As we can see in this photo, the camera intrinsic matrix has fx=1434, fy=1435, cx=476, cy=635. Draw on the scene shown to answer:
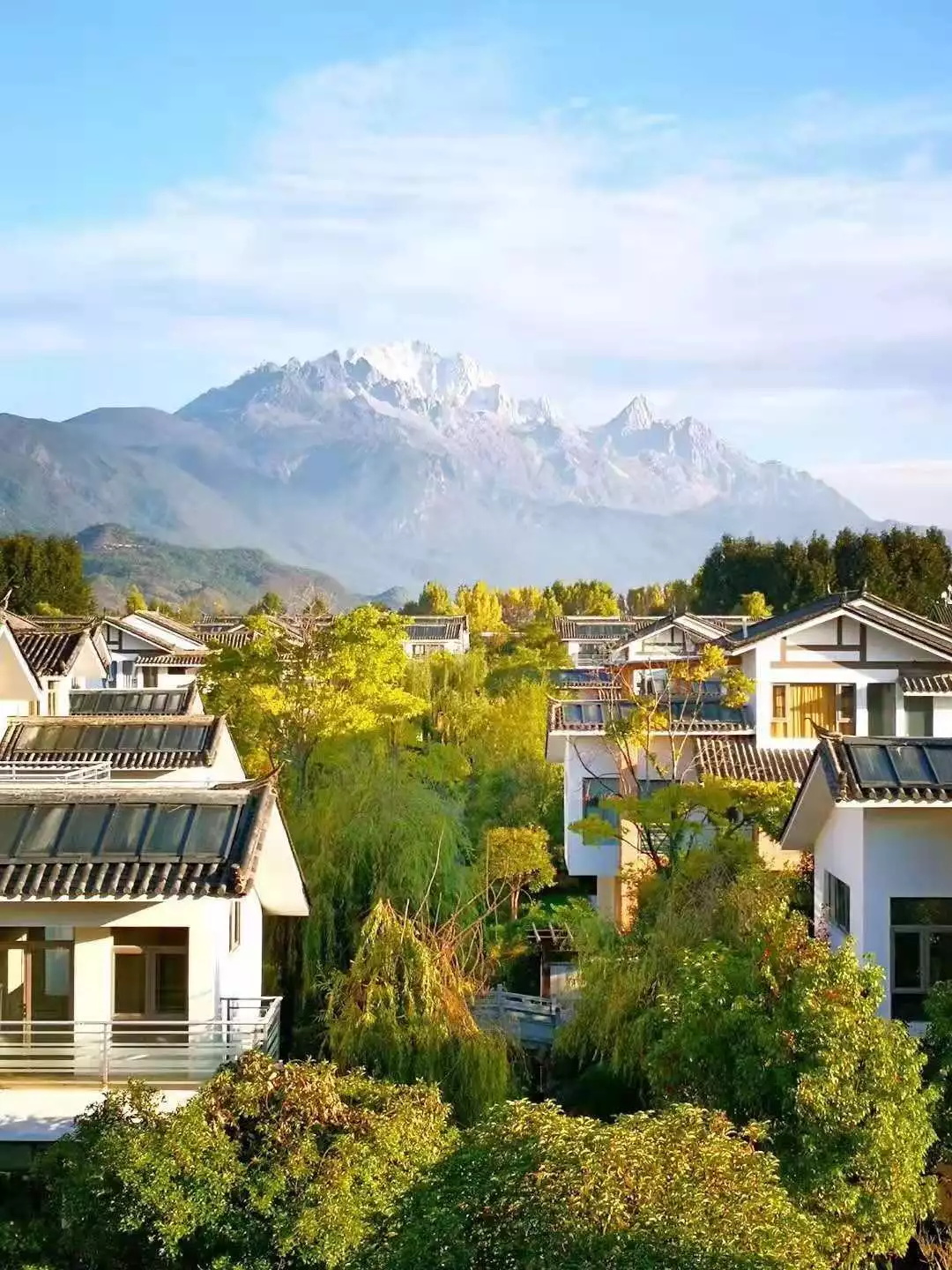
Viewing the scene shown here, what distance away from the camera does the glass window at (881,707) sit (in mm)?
26016

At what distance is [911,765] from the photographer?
43.2ft

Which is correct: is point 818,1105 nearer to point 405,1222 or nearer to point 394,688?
point 405,1222

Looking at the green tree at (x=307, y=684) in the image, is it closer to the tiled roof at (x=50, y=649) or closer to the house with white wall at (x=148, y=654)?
the tiled roof at (x=50, y=649)

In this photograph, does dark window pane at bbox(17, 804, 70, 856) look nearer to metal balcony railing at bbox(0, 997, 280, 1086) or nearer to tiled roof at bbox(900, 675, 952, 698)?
metal balcony railing at bbox(0, 997, 280, 1086)

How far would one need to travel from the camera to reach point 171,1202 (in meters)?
8.59

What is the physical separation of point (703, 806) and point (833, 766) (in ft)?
30.3

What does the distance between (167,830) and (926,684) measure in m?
17.5

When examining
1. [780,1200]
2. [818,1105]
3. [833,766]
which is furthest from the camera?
[833,766]

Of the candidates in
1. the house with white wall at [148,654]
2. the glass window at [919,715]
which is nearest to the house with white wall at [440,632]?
the house with white wall at [148,654]

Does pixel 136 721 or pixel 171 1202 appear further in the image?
pixel 136 721

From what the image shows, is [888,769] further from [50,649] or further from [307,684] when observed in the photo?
[50,649]

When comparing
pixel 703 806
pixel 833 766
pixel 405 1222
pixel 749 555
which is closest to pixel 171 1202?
pixel 405 1222

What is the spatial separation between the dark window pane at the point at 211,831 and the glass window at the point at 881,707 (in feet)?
54.3

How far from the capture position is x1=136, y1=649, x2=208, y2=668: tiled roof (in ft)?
161
